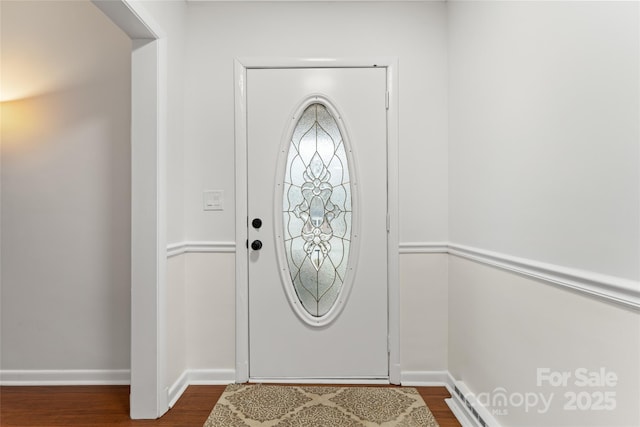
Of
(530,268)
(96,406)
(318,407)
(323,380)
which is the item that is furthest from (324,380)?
(530,268)

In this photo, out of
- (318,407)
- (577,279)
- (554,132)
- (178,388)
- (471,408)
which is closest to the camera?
(577,279)

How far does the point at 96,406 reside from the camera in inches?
82.4

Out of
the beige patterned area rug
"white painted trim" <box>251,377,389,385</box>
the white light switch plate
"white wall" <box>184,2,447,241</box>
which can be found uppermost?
"white wall" <box>184,2,447,241</box>

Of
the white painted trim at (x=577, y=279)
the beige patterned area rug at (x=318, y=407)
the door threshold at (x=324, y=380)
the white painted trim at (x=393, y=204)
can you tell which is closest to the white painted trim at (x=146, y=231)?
the beige patterned area rug at (x=318, y=407)

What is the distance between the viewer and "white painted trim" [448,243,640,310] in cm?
99

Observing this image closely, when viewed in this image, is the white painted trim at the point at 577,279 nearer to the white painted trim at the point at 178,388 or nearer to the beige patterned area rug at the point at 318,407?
the beige patterned area rug at the point at 318,407

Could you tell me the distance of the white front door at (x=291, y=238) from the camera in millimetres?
2400

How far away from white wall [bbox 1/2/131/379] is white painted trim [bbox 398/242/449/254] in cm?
173

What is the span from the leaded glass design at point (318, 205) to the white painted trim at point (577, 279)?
93 centimetres

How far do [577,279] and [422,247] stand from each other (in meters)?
1.24

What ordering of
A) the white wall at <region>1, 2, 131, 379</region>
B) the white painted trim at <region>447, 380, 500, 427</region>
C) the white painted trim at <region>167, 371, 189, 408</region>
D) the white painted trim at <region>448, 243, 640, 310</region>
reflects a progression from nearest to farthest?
the white painted trim at <region>448, 243, 640, 310</region>, the white painted trim at <region>447, 380, 500, 427</region>, the white painted trim at <region>167, 371, 189, 408</region>, the white wall at <region>1, 2, 131, 379</region>

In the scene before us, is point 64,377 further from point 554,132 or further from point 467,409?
point 554,132

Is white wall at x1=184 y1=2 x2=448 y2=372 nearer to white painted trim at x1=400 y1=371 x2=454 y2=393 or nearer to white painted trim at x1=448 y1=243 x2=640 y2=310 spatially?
white painted trim at x1=400 y1=371 x2=454 y2=393

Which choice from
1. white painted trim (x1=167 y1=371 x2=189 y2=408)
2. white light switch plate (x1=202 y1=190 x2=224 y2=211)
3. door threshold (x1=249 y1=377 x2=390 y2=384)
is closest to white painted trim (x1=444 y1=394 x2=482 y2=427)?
door threshold (x1=249 y1=377 x2=390 y2=384)
